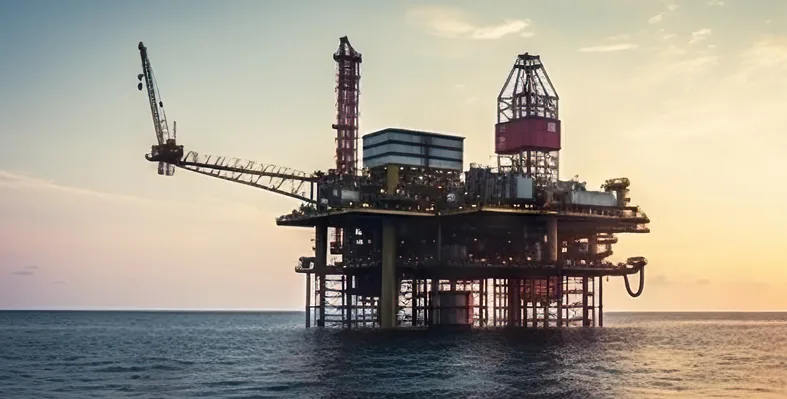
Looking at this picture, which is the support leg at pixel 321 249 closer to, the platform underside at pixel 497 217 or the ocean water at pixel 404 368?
the platform underside at pixel 497 217

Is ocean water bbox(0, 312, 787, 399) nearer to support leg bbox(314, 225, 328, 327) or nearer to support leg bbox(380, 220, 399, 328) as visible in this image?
support leg bbox(380, 220, 399, 328)

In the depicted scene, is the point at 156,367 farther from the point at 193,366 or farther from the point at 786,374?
the point at 786,374

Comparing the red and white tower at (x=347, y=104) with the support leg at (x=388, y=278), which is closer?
the support leg at (x=388, y=278)

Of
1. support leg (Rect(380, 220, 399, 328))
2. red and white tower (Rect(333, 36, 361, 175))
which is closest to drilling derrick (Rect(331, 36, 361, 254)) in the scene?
red and white tower (Rect(333, 36, 361, 175))

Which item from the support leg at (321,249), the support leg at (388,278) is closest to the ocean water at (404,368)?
the support leg at (388,278)

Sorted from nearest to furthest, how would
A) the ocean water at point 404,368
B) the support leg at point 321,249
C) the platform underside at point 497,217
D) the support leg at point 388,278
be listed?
the ocean water at point 404,368 → the platform underside at point 497,217 → the support leg at point 388,278 → the support leg at point 321,249
